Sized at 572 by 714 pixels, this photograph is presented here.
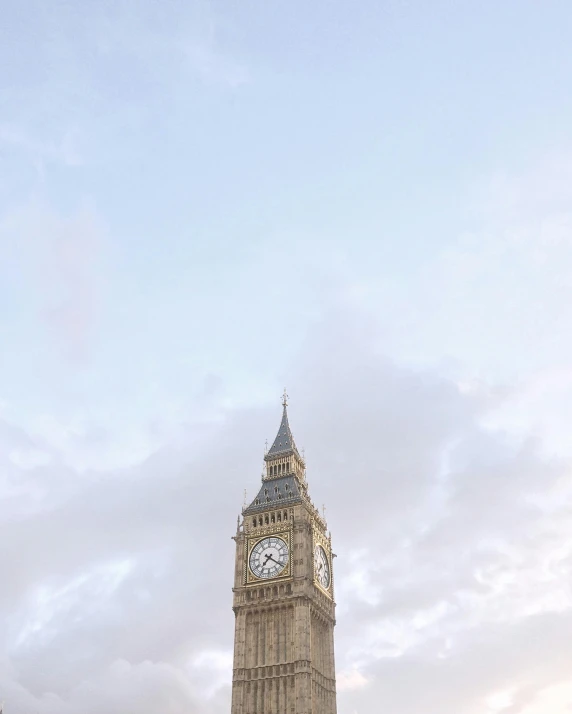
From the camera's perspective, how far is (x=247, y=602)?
352 ft

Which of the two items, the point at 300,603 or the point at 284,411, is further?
the point at 284,411

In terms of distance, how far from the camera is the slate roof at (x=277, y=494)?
115750mm

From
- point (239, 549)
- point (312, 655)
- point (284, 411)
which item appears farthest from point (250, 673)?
point (284, 411)

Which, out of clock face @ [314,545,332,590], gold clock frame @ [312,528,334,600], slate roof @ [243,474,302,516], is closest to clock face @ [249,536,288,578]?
gold clock frame @ [312,528,334,600]

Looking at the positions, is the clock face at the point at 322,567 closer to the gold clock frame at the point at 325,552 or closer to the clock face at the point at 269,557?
the gold clock frame at the point at 325,552

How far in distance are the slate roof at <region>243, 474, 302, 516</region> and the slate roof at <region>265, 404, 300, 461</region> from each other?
17.9 ft

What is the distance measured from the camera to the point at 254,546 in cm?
11206

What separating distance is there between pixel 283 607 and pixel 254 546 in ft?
33.0

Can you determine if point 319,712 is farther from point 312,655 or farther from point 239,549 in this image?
point 239,549

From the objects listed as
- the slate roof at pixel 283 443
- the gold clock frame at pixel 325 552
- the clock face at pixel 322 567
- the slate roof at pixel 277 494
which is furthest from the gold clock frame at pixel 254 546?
the slate roof at pixel 283 443

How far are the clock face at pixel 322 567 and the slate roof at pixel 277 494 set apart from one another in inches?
311

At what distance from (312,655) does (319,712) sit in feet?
22.3

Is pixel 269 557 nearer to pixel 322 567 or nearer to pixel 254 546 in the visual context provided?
pixel 254 546

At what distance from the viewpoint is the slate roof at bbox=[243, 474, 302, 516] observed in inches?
4557
